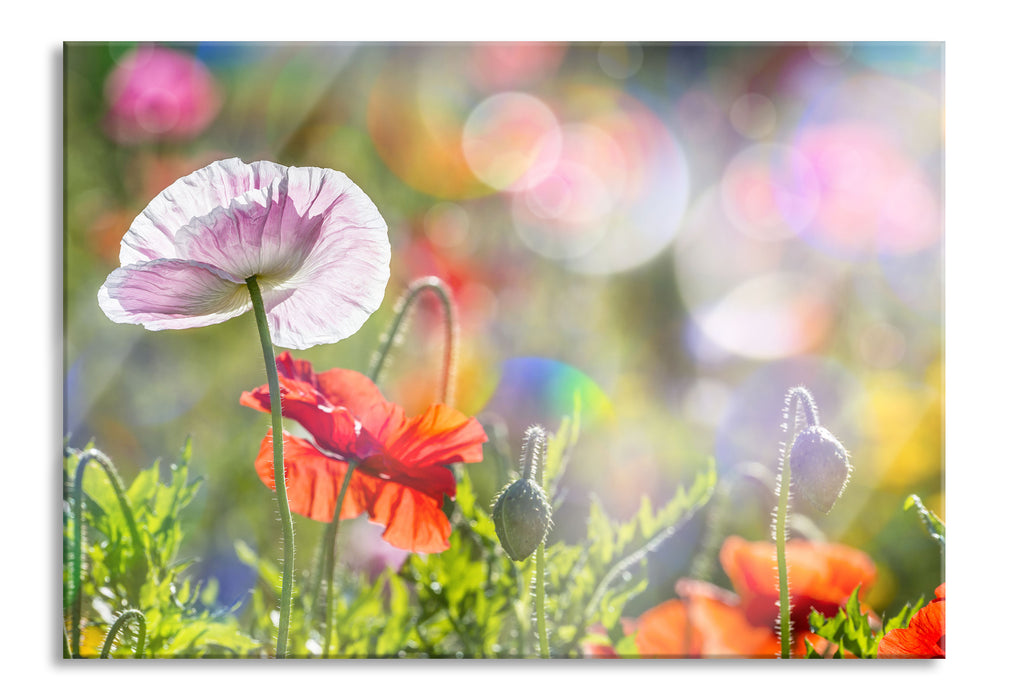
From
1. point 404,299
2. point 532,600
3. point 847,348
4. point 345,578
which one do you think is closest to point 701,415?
point 847,348

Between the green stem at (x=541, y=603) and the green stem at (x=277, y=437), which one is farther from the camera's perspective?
the green stem at (x=541, y=603)

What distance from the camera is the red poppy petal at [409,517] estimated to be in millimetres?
1229

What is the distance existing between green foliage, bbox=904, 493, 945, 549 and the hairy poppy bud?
1.78 ft

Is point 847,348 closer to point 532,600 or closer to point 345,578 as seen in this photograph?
point 532,600

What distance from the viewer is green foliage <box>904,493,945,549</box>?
1306mm

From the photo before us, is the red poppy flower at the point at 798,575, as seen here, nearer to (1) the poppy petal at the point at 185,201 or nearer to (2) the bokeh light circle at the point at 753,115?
(2) the bokeh light circle at the point at 753,115

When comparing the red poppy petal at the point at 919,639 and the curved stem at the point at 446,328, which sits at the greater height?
the curved stem at the point at 446,328

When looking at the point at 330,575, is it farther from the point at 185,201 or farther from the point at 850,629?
the point at 850,629

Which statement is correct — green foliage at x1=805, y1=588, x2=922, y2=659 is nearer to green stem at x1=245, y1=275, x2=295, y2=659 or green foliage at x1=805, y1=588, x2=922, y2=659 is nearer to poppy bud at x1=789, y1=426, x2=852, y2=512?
poppy bud at x1=789, y1=426, x2=852, y2=512

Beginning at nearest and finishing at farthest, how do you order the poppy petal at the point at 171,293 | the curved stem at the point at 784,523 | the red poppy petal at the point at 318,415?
the poppy petal at the point at 171,293 < the red poppy petal at the point at 318,415 < the curved stem at the point at 784,523

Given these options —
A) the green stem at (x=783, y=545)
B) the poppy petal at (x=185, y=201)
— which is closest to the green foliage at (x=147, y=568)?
the poppy petal at (x=185, y=201)

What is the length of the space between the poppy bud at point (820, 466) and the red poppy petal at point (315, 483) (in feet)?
1.92

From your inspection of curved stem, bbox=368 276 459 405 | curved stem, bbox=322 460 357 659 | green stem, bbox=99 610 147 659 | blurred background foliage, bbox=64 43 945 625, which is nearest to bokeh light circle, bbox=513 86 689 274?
blurred background foliage, bbox=64 43 945 625
